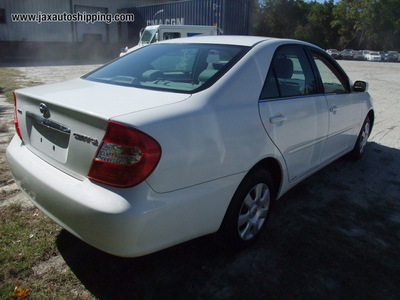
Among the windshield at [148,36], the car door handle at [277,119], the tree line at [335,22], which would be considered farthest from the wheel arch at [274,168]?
the tree line at [335,22]

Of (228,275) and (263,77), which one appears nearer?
(228,275)

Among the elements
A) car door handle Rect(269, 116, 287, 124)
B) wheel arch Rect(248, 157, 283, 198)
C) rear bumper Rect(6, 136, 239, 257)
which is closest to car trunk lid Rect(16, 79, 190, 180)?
rear bumper Rect(6, 136, 239, 257)

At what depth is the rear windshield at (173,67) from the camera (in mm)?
2549

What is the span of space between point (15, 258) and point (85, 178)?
39.3 inches

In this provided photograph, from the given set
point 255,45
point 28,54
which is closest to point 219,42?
point 255,45

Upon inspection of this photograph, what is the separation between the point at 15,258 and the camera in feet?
8.26

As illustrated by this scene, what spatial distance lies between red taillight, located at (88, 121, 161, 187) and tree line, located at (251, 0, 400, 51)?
53.3 meters

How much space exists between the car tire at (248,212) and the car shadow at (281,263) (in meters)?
0.12

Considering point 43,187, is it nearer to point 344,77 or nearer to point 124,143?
point 124,143

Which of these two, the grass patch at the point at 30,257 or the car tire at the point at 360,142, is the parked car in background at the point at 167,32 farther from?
the grass patch at the point at 30,257

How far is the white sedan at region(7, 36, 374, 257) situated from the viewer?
1915 millimetres

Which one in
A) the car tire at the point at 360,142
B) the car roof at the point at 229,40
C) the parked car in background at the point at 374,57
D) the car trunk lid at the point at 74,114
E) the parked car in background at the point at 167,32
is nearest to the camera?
the car trunk lid at the point at 74,114

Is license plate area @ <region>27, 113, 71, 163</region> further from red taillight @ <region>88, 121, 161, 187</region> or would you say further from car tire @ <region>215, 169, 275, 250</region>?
car tire @ <region>215, 169, 275, 250</region>

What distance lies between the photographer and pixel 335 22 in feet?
185
